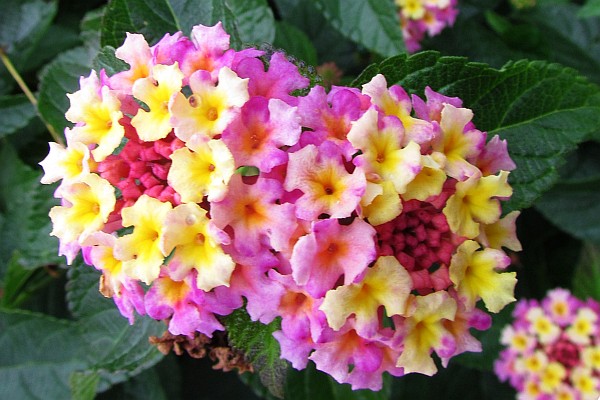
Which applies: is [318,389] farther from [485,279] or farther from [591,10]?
[591,10]

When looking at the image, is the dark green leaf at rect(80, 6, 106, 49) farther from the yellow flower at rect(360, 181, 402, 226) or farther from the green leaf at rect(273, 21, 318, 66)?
the yellow flower at rect(360, 181, 402, 226)

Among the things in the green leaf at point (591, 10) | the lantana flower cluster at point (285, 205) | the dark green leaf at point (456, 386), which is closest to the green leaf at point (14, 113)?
the lantana flower cluster at point (285, 205)

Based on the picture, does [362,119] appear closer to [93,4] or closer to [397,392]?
[397,392]

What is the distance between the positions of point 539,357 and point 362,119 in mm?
933

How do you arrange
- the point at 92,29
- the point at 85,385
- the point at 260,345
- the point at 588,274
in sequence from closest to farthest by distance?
1. the point at 260,345
2. the point at 85,385
3. the point at 92,29
4. the point at 588,274

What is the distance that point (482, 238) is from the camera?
0.68 meters

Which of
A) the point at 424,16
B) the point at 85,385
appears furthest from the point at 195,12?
the point at 424,16

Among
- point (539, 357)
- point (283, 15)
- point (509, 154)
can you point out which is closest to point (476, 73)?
point (509, 154)

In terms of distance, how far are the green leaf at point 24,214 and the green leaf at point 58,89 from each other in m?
0.10

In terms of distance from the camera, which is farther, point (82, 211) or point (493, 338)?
point (493, 338)

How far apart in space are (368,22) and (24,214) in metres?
0.66

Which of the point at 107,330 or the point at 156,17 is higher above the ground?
the point at 156,17

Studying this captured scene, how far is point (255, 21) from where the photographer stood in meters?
1.00

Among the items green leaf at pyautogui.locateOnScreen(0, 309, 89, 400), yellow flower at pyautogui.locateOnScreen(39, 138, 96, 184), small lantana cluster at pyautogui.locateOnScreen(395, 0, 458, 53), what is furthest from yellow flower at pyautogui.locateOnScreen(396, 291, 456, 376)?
small lantana cluster at pyautogui.locateOnScreen(395, 0, 458, 53)
